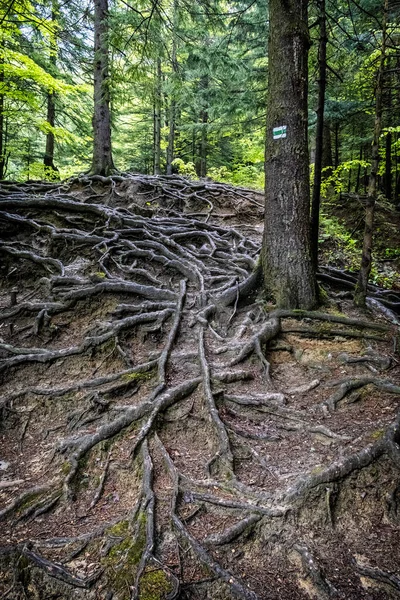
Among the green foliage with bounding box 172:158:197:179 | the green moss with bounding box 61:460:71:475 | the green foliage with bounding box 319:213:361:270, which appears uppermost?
the green foliage with bounding box 172:158:197:179

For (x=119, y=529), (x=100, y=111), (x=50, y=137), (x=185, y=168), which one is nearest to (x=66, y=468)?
(x=119, y=529)

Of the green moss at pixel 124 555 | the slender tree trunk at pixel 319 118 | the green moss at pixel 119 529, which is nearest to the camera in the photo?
the green moss at pixel 124 555

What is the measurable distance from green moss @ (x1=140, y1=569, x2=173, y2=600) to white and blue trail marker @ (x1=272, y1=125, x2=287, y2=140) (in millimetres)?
5372

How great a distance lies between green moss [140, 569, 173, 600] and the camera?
2.50 metres

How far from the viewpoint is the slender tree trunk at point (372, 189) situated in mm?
5262

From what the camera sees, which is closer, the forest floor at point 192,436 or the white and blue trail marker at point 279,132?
the forest floor at point 192,436

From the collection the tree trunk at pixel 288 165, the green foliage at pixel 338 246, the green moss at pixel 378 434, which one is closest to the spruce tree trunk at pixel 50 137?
the green foliage at pixel 338 246

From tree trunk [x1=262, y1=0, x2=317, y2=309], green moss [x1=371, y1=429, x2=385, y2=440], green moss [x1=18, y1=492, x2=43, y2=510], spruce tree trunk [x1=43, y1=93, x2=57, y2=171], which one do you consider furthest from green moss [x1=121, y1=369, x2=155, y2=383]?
spruce tree trunk [x1=43, y1=93, x2=57, y2=171]

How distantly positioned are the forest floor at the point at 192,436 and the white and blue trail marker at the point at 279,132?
6.82 feet

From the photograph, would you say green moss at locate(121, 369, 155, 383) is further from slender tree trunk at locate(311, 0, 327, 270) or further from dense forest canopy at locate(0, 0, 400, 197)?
dense forest canopy at locate(0, 0, 400, 197)

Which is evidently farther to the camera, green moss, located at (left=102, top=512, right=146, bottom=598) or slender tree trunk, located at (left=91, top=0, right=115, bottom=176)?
slender tree trunk, located at (left=91, top=0, right=115, bottom=176)

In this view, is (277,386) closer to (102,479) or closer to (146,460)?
(146,460)

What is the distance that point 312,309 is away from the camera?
19.1 feet

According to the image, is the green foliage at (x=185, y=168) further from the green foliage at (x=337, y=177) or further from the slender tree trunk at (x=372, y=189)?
the slender tree trunk at (x=372, y=189)
